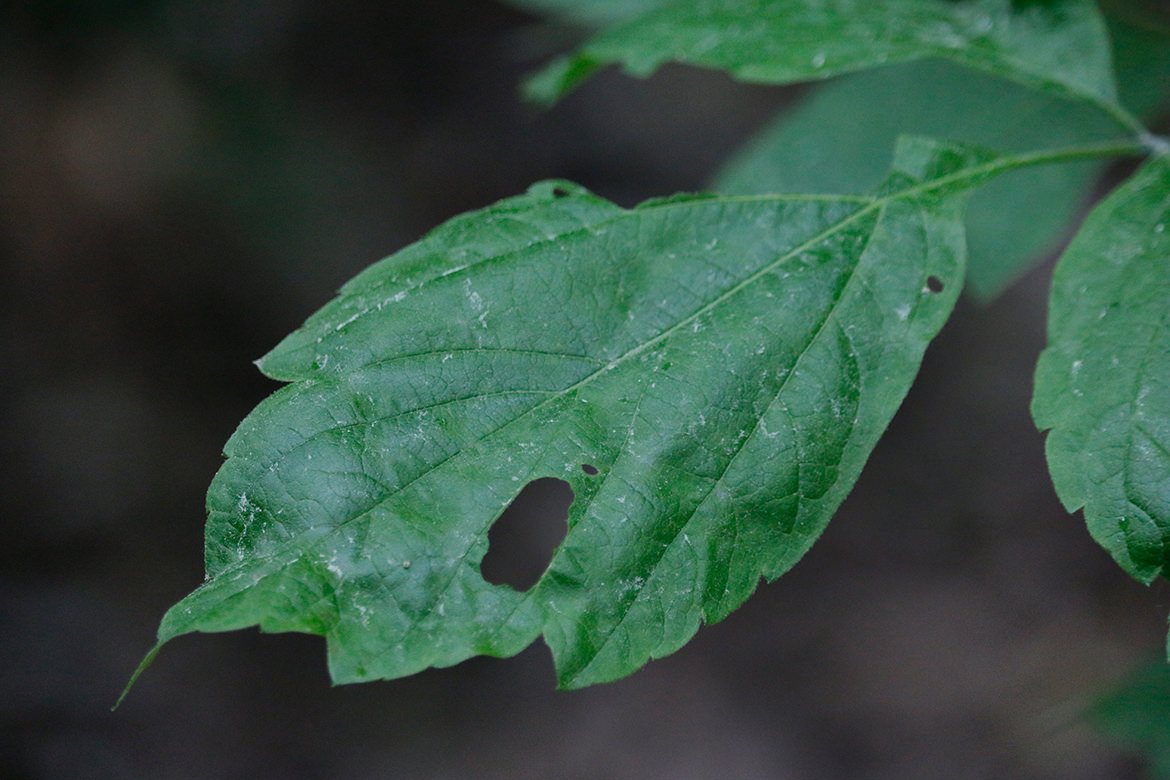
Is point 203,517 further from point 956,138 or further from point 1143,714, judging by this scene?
point 1143,714

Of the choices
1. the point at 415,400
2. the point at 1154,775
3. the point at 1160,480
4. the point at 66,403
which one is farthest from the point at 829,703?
the point at 66,403

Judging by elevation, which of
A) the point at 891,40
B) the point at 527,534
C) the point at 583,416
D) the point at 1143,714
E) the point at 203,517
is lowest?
the point at 1143,714

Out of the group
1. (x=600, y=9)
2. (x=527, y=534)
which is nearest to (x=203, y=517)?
(x=527, y=534)

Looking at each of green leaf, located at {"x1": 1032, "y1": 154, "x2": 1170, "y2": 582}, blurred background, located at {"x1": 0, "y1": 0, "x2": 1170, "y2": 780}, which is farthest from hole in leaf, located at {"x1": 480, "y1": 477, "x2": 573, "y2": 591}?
green leaf, located at {"x1": 1032, "y1": 154, "x2": 1170, "y2": 582}

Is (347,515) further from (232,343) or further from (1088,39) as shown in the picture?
(232,343)

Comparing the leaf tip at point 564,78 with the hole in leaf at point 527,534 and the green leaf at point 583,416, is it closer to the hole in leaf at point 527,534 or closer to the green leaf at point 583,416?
the green leaf at point 583,416

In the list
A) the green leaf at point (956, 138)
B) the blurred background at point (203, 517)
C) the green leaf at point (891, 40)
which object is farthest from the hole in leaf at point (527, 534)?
the green leaf at point (891, 40)
